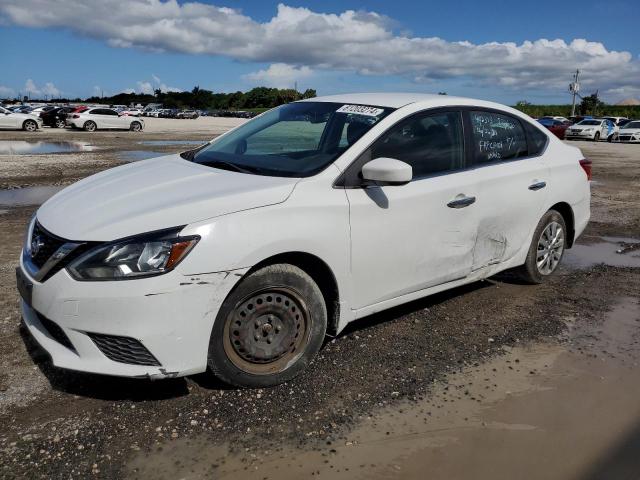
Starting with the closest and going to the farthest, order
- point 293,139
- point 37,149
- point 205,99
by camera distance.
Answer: point 293,139, point 37,149, point 205,99

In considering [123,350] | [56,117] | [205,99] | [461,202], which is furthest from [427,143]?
[205,99]

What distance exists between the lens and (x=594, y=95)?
78125mm

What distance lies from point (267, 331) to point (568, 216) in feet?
11.5

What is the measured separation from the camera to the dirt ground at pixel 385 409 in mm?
2725

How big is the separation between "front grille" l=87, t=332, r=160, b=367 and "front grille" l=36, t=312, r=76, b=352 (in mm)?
192

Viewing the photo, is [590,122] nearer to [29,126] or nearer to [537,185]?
[29,126]

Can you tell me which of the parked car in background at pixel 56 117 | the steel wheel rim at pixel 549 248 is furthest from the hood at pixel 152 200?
the parked car in background at pixel 56 117

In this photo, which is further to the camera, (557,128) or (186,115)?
(186,115)

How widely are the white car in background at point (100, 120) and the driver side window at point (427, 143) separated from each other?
32.9 metres

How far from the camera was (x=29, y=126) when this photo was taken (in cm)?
3098

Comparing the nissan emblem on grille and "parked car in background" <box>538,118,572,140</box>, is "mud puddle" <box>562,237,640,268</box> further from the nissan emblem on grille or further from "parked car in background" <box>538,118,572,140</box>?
"parked car in background" <box>538,118,572,140</box>

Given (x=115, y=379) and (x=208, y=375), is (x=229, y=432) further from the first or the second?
(x=115, y=379)

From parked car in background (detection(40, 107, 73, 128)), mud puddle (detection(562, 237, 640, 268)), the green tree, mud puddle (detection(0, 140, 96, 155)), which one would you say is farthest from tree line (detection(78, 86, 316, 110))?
mud puddle (detection(562, 237, 640, 268))

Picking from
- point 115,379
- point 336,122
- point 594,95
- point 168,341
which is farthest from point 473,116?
point 594,95
